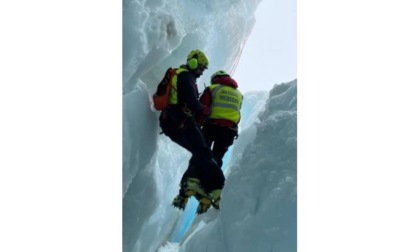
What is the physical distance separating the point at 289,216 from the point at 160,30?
1.60 m

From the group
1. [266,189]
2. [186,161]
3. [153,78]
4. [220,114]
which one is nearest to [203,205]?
[186,161]

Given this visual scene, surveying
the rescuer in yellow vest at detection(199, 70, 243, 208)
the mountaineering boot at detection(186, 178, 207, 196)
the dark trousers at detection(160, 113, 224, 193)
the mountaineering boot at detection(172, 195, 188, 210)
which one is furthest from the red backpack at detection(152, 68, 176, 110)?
the mountaineering boot at detection(172, 195, 188, 210)

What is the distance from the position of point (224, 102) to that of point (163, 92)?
439 mm

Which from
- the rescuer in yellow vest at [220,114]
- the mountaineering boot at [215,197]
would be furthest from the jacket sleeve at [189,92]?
the mountaineering boot at [215,197]

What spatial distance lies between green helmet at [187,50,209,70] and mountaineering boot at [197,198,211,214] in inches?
37.2

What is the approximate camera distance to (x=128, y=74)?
4.62m

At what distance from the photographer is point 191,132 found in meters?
4.58

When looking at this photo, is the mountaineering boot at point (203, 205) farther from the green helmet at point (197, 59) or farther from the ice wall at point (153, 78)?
the green helmet at point (197, 59)

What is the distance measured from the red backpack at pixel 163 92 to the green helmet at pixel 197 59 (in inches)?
5.7

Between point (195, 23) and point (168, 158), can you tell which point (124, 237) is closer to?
point (168, 158)

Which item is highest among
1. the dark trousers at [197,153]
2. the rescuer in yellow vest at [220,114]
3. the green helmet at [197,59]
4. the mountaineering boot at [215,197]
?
the green helmet at [197,59]

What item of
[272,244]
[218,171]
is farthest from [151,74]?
[272,244]

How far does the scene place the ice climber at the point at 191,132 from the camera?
14.9 feet

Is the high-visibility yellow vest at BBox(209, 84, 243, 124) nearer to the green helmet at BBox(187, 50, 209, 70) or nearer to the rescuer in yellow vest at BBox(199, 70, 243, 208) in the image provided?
the rescuer in yellow vest at BBox(199, 70, 243, 208)
